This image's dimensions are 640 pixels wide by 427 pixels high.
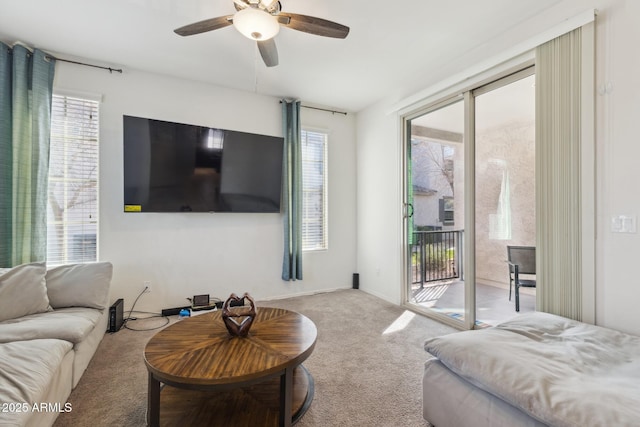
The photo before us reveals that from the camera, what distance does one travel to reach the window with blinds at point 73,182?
2.85 metres

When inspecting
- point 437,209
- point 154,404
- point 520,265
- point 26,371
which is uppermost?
point 437,209

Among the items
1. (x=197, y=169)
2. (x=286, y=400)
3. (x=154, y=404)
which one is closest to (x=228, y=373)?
(x=286, y=400)

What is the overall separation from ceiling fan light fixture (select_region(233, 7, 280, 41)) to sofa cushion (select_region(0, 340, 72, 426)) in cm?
214

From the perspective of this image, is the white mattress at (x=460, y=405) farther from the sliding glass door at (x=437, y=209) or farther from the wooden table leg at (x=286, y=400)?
the sliding glass door at (x=437, y=209)

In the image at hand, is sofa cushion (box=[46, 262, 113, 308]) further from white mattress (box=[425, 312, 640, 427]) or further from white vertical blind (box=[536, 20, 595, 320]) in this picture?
white vertical blind (box=[536, 20, 595, 320])

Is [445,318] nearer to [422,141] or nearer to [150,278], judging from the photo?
[422,141]

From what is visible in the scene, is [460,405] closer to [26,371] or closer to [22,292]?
→ [26,371]

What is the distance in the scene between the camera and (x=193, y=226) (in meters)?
3.43

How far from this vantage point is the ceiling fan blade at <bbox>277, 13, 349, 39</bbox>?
1831 millimetres

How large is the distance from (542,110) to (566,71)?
0.28m

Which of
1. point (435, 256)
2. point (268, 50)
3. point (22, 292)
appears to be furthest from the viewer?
point (435, 256)

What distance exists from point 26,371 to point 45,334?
1.62 feet

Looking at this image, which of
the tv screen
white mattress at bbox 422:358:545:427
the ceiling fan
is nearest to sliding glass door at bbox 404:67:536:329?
white mattress at bbox 422:358:545:427

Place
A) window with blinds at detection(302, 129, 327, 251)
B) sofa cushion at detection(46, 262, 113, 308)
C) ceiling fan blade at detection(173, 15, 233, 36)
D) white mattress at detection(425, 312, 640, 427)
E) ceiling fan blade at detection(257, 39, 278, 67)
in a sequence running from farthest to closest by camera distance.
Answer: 1. window with blinds at detection(302, 129, 327, 251)
2. sofa cushion at detection(46, 262, 113, 308)
3. ceiling fan blade at detection(257, 39, 278, 67)
4. ceiling fan blade at detection(173, 15, 233, 36)
5. white mattress at detection(425, 312, 640, 427)
